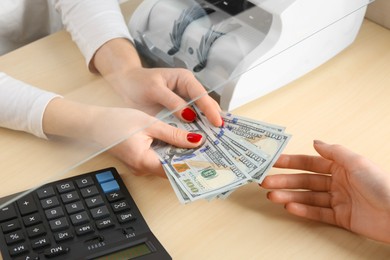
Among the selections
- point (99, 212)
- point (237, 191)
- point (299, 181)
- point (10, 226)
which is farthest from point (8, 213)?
point (299, 181)

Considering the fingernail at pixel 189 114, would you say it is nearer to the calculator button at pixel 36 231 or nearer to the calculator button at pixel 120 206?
the calculator button at pixel 120 206

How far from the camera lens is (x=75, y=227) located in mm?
932

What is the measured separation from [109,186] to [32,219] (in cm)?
13

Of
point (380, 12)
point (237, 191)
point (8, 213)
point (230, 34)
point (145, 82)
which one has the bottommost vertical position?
point (8, 213)

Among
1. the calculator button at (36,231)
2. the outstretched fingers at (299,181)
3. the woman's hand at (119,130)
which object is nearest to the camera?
the woman's hand at (119,130)

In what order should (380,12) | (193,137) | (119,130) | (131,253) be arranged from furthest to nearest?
(380,12), (193,137), (131,253), (119,130)

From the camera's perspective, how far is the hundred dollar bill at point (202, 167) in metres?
0.99

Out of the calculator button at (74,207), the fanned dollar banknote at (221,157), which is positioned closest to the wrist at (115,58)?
the fanned dollar banknote at (221,157)

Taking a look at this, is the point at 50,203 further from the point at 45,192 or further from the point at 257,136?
the point at 257,136

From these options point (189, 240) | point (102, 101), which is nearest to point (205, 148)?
point (189, 240)

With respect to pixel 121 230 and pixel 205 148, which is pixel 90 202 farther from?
pixel 205 148

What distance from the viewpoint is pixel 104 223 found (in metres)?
0.94

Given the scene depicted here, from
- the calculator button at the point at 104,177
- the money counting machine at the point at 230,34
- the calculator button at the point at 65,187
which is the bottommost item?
the calculator button at the point at 65,187

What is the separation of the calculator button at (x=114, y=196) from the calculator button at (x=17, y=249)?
0.15 meters
